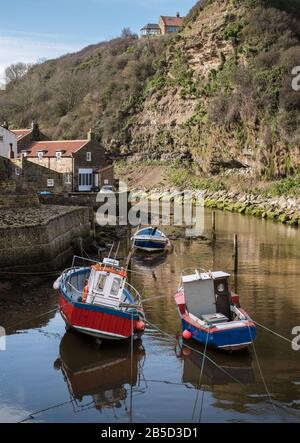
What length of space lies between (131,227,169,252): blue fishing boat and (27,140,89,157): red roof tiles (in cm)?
2537

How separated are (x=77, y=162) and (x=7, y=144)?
7292 millimetres

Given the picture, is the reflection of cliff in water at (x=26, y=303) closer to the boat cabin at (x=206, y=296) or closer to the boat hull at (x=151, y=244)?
the boat cabin at (x=206, y=296)

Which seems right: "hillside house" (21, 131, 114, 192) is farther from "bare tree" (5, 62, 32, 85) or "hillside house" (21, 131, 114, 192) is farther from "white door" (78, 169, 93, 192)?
"bare tree" (5, 62, 32, 85)

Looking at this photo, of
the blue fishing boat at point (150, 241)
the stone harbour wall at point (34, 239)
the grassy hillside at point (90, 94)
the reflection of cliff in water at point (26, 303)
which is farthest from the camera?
the grassy hillside at point (90, 94)

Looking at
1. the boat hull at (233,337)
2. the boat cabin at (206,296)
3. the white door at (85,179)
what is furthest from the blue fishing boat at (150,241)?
the white door at (85,179)

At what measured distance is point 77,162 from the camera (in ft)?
192

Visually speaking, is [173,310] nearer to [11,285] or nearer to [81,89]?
[11,285]

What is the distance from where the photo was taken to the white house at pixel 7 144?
2197 inches

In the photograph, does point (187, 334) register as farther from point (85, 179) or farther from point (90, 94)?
point (90, 94)

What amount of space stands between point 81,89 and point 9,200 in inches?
3352

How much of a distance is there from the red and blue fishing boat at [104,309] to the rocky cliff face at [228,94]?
45174 mm

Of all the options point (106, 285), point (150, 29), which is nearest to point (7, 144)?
point (106, 285)

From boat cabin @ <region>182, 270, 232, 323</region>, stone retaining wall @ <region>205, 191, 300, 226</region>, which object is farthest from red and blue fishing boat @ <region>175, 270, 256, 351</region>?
stone retaining wall @ <region>205, 191, 300, 226</region>
